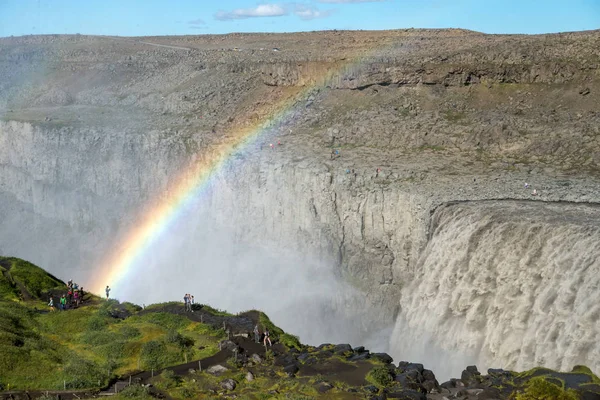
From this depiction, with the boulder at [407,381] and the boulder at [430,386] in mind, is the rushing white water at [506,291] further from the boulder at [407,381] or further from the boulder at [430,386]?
the boulder at [407,381]

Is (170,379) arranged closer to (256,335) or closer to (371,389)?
(256,335)

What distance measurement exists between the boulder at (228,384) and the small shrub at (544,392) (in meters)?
10.6

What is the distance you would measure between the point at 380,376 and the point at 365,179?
70.7 feet

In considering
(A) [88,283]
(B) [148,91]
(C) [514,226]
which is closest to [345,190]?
(C) [514,226]

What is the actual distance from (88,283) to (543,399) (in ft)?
157

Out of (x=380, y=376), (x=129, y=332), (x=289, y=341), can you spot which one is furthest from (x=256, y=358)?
(x=129, y=332)

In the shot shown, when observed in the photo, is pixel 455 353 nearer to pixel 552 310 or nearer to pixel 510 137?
pixel 552 310

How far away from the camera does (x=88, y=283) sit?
6506cm

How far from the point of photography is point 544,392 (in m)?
24.7

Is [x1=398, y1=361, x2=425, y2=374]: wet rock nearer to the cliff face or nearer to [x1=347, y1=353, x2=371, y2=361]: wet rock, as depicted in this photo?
[x1=347, y1=353, x2=371, y2=361]: wet rock

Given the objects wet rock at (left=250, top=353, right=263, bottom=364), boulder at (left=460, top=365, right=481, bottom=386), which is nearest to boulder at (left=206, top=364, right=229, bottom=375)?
wet rock at (left=250, top=353, right=263, bottom=364)

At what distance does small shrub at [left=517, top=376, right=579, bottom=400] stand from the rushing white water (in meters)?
3.73

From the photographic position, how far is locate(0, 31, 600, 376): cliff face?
3612 centimetres


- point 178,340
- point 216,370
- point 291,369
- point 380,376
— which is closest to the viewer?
point 380,376
